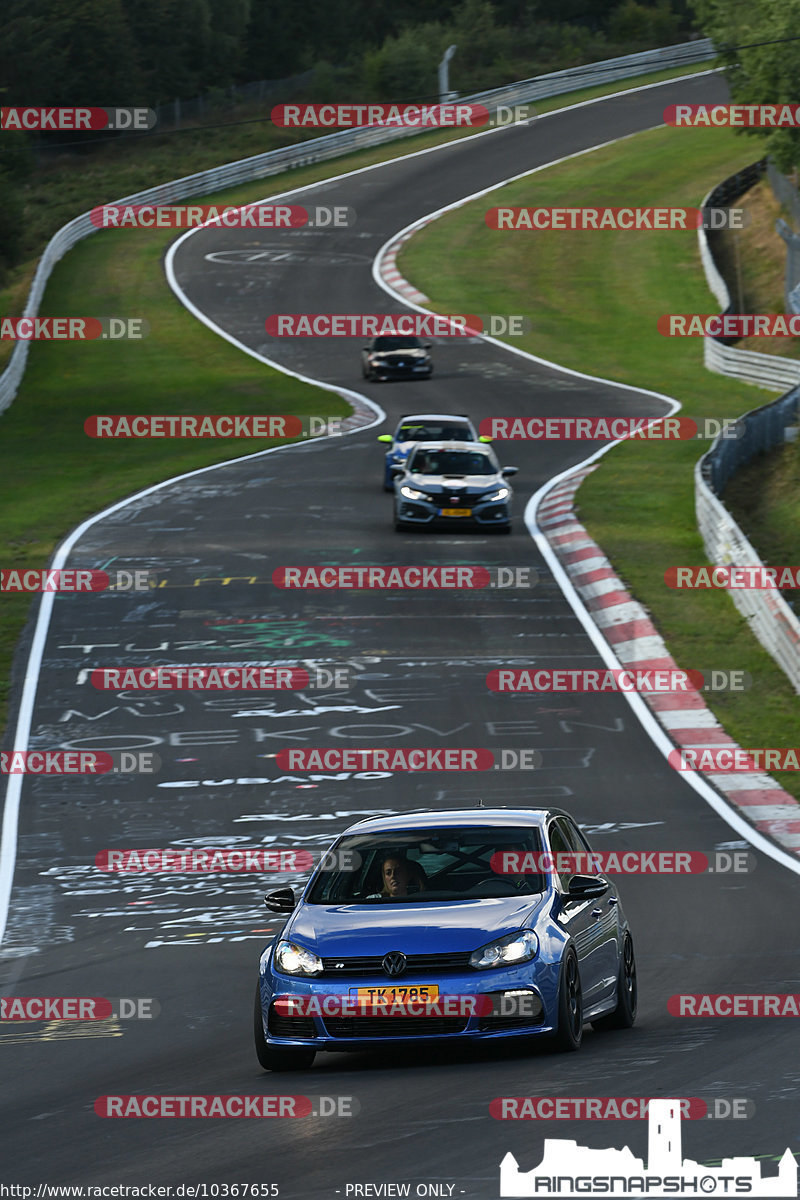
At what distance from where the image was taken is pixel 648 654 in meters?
23.2

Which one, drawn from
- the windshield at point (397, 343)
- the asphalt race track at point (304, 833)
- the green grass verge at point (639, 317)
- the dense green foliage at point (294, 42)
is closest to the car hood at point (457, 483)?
the asphalt race track at point (304, 833)

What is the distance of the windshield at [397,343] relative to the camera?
4884 cm

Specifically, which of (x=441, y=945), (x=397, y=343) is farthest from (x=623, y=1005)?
(x=397, y=343)

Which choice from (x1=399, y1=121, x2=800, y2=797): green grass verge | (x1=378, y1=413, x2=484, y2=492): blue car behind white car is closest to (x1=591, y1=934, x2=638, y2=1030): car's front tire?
(x1=399, y1=121, x2=800, y2=797): green grass verge

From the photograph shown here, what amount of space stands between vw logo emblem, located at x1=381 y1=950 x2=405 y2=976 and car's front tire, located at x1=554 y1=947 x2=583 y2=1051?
776 millimetres

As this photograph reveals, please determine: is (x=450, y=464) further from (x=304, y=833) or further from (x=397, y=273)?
(x=397, y=273)

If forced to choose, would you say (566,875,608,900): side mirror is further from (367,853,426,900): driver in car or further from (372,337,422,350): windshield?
(372,337,422,350): windshield

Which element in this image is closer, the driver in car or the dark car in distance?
the driver in car

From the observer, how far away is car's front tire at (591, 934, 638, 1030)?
34.2 ft

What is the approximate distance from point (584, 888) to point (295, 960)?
1560mm

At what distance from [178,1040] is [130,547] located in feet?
66.1

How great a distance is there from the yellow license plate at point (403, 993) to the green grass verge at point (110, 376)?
12.9 metres

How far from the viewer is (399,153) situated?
82.6 m

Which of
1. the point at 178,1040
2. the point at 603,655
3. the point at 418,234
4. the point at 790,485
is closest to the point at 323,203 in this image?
the point at 418,234
